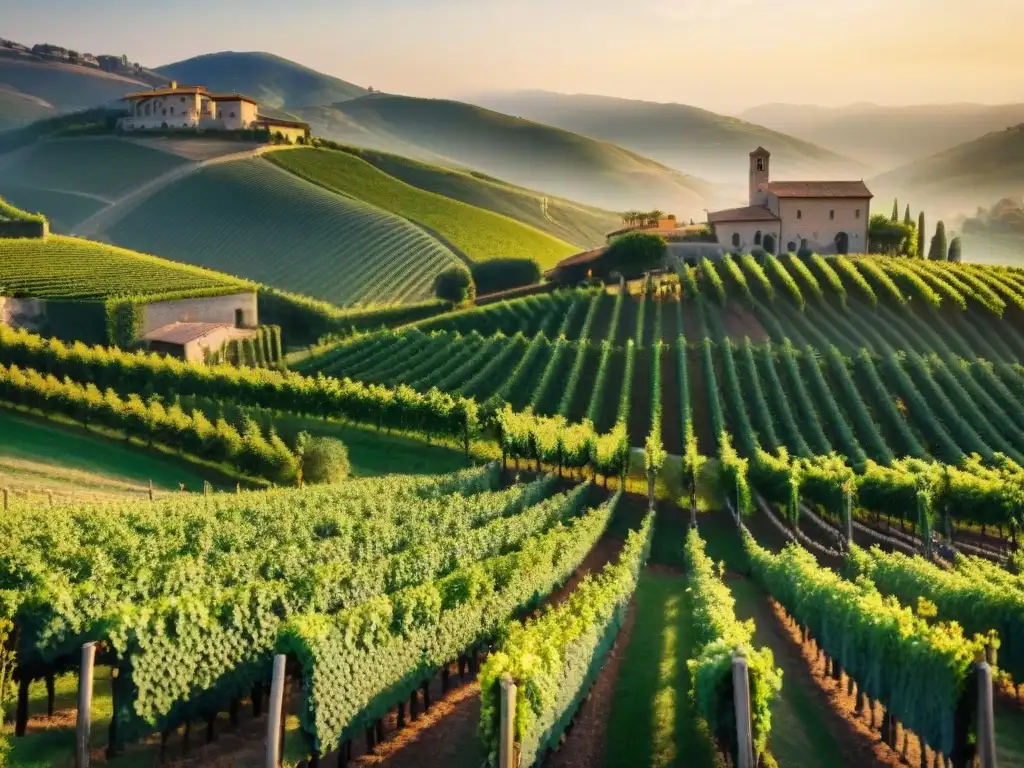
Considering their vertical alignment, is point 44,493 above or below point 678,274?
below

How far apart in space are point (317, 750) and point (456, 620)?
12.7 feet

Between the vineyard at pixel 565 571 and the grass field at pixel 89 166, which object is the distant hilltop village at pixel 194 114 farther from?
the vineyard at pixel 565 571

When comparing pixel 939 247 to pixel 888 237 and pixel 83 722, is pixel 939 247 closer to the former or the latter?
pixel 888 237

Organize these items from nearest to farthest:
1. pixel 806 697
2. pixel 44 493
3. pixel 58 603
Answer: pixel 58 603, pixel 806 697, pixel 44 493

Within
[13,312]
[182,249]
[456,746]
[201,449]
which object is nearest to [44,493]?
[201,449]

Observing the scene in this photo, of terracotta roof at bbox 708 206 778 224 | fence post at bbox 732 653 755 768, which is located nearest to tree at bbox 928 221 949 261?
terracotta roof at bbox 708 206 778 224

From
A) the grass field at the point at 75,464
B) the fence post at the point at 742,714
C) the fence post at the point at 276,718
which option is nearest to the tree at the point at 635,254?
the grass field at the point at 75,464

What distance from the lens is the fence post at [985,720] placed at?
484 inches

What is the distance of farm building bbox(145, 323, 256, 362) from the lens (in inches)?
2195

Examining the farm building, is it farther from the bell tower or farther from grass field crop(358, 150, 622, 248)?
grass field crop(358, 150, 622, 248)

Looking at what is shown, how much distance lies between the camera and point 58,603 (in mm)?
14914

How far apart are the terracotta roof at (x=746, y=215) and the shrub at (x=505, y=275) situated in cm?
1533

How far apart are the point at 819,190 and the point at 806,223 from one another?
9.59ft

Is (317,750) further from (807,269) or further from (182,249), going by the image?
(182,249)
